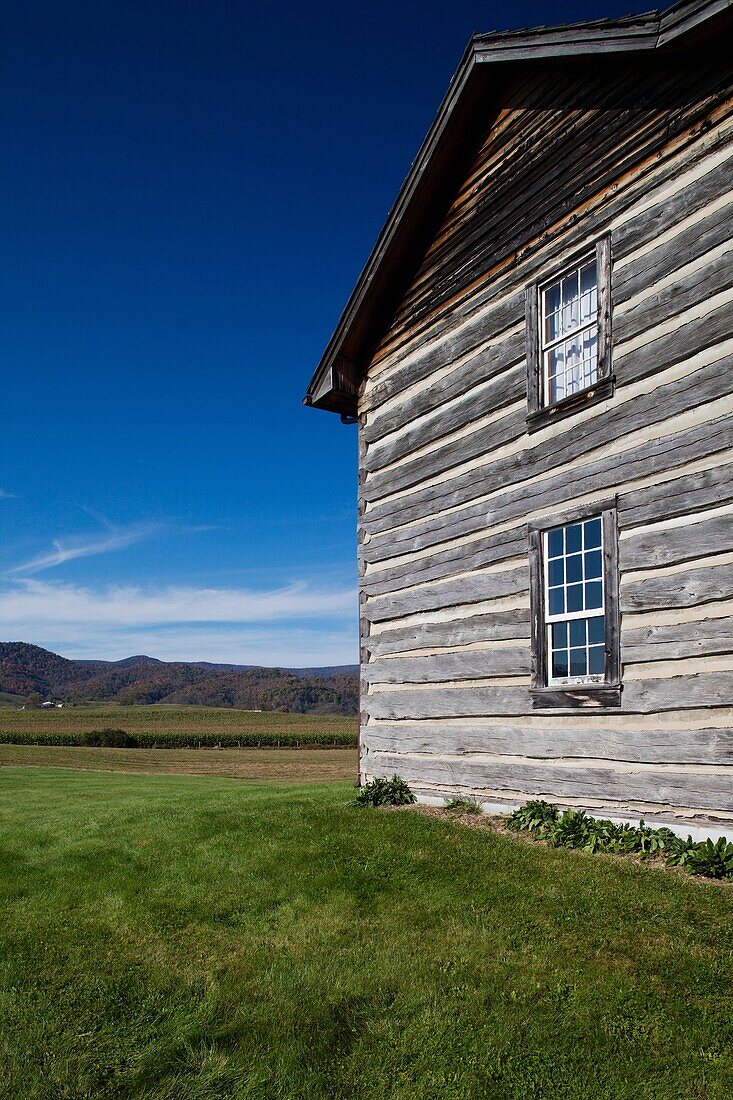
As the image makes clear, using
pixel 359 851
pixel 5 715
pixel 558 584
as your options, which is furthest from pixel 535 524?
pixel 5 715

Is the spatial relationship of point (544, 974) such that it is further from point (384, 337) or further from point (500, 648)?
point (384, 337)

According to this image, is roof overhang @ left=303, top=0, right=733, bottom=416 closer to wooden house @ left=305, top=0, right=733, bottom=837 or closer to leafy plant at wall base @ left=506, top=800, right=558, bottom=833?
wooden house @ left=305, top=0, right=733, bottom=837

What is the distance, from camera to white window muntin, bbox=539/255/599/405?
1013cm

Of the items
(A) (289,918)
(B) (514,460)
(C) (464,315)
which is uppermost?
(C) (464,315)

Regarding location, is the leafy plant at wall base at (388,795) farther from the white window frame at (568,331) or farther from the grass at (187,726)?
the grass at (187,726)

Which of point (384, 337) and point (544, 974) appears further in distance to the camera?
point (384, 337)

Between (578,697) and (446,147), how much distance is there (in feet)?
27.5

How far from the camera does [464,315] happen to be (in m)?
12.1

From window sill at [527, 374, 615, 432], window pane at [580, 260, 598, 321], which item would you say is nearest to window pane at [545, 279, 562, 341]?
window pane at [580, 260, 598, 321]

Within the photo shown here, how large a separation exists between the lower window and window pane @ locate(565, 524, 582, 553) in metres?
0.01

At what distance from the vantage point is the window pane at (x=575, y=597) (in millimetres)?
9695

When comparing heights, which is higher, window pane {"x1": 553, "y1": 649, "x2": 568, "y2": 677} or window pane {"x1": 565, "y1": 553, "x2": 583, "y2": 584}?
window pane {"x1": 565, "y1": 553, "x2": 583, "y2": 584}

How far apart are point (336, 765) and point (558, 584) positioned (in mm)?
47775

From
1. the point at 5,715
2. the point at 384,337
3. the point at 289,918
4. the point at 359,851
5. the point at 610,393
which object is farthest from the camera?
the point at 5,715
